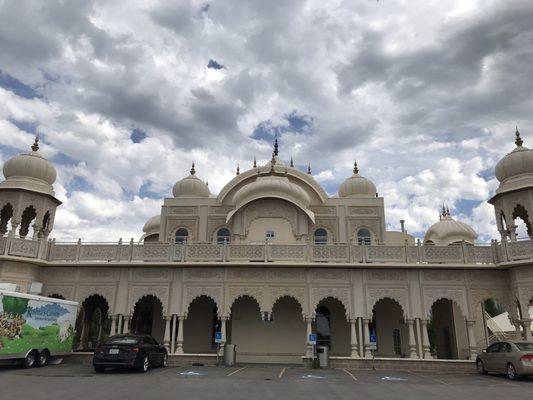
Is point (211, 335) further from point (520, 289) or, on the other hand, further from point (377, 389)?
point (520, 289)

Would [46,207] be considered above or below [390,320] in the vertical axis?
above

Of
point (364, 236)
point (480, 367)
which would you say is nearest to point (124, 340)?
point (480, 367)

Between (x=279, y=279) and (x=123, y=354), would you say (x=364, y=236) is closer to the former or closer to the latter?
(x=279, y=279)

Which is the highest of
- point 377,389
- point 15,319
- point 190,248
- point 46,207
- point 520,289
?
point 46,207

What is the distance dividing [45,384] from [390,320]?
16673 millimetres

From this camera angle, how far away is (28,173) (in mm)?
20422

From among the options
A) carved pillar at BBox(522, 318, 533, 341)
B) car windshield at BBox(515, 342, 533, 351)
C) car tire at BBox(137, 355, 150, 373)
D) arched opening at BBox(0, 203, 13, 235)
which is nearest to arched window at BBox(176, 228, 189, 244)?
arched opening at BBox(0, 203, 13, 235)

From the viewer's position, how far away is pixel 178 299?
62.2 ft

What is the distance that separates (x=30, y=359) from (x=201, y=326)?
8738 mm

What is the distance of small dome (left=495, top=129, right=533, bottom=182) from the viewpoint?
1892 cm

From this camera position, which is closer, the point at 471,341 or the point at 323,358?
the point at 323,358

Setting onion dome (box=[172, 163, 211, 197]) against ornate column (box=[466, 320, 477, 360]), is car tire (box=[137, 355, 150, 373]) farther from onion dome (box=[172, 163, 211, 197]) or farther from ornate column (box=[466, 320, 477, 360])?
onion dome (box=[172, 163, 211, 197])

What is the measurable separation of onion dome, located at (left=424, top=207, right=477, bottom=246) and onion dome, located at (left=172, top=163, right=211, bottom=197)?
627 inches

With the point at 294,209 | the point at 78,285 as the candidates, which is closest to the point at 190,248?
the point at 78,285
